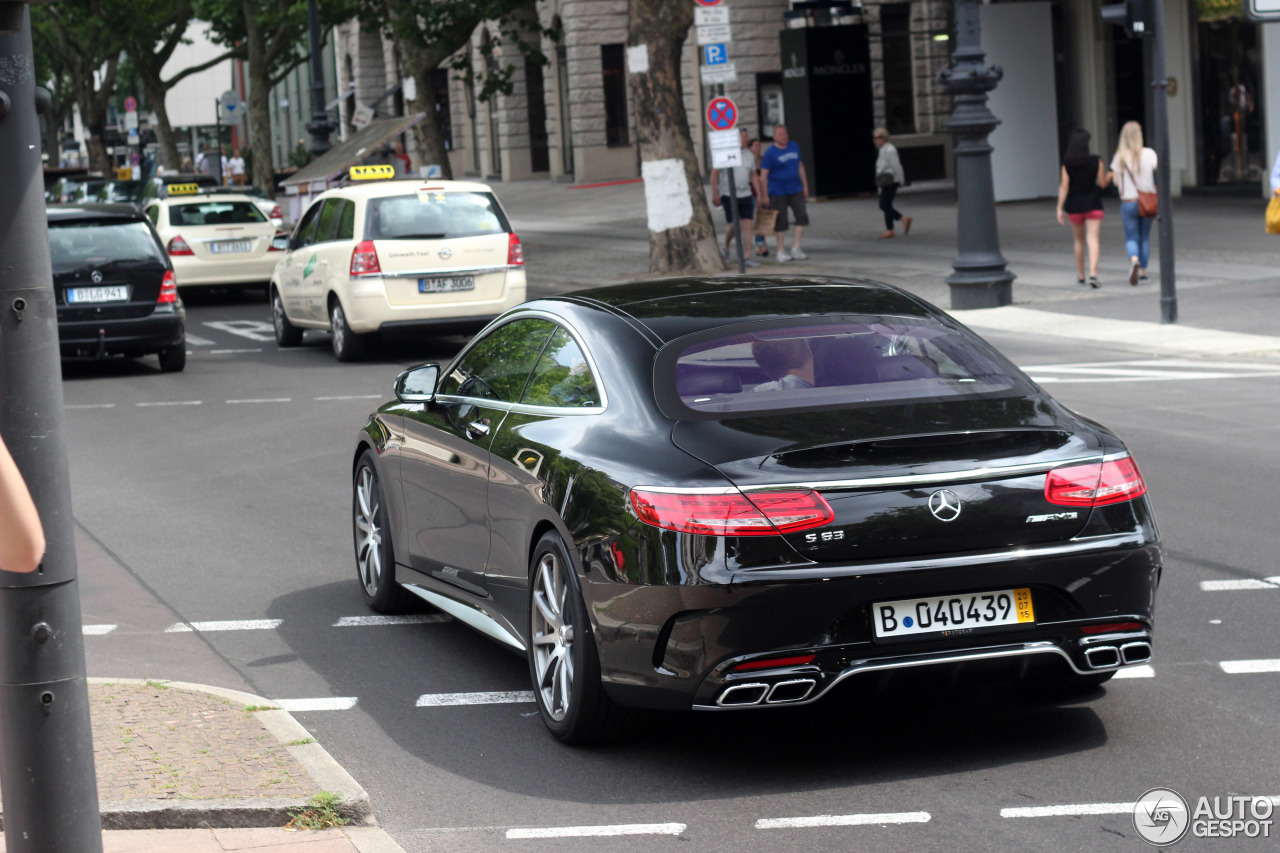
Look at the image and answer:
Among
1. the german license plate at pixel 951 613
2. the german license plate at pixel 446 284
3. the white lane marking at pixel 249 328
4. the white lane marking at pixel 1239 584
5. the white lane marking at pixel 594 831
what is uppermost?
the german license plate at pixel 446 284

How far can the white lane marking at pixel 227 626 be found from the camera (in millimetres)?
7703

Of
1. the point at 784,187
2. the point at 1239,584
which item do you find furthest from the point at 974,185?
the point at 1239,584

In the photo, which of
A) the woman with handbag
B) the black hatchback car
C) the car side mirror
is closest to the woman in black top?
the woman with handbag

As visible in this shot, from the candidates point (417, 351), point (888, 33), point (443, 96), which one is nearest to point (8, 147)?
point (417, 351)

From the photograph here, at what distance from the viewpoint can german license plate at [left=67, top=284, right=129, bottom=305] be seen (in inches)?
694

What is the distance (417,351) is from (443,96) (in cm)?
4972

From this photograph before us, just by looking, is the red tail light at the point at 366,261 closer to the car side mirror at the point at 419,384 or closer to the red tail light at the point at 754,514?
the car side mirror at the point at 419,384

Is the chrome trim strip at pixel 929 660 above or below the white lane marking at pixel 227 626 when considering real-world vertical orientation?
above

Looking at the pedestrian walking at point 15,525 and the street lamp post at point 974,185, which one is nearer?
the pedestrian walking at point 15,525

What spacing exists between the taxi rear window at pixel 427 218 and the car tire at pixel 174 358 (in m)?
2.22

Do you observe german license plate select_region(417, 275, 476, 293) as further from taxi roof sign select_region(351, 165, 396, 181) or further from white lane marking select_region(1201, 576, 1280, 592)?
white lane marking select_region(1201, 576, 1280, 592)

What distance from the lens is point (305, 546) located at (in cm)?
941

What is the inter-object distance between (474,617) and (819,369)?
1720 mm

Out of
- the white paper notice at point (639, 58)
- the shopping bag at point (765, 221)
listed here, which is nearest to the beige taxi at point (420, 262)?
the white paper notice at point (639, 58)
